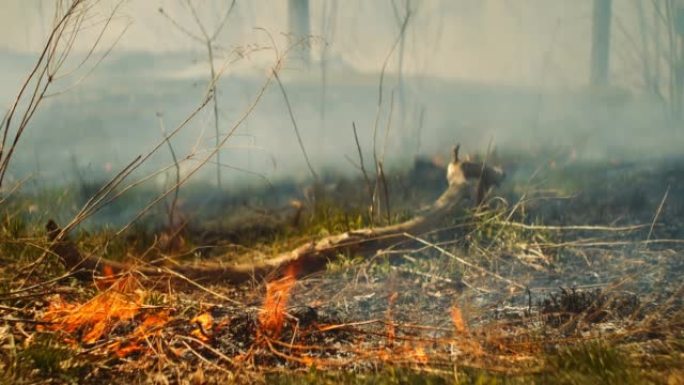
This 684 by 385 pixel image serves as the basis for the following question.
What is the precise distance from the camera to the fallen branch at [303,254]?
4043 mm

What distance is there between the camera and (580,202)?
20.3ft

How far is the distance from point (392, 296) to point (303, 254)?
26.6 inches

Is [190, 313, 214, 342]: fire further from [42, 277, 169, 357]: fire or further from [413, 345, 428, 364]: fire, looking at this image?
[413, 345, 428, 364]: fire

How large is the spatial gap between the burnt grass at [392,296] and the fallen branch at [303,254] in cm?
7

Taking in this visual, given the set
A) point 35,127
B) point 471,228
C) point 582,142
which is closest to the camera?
point 471,228

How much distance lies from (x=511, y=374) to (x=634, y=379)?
1.41ft

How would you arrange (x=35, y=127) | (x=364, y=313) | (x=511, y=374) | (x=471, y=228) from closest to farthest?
(x=511, y=374)
(x=364, y=313)
(x=471, y=228)
(x=35, y=127)

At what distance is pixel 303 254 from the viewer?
15.4ft

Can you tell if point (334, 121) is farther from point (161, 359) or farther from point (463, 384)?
point (463, 384)

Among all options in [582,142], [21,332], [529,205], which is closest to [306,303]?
[21,332]

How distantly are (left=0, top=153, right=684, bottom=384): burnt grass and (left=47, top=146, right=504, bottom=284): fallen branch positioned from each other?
0.23 feet

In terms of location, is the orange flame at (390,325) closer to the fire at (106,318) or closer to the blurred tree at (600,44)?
the fire at (106,318)

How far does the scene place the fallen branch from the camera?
404 cm

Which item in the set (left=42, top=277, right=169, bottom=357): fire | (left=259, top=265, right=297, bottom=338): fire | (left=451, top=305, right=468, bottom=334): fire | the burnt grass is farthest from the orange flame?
(left=42, top=277, right=169, bottom=357): fire
